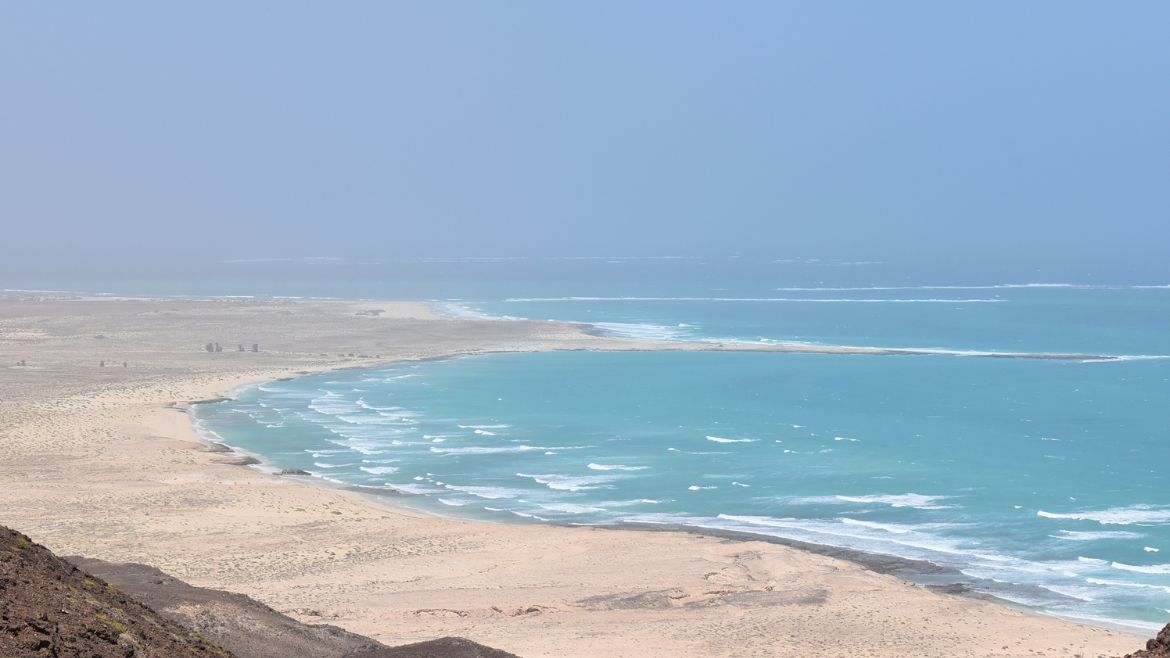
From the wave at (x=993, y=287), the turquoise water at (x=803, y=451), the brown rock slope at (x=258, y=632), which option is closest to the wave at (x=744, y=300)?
the wave at (x=993, y=287)

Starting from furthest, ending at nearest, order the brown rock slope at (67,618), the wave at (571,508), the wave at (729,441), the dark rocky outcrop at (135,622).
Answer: the wave at (729,441), the wave at (571,508), the dark rocky outcrop at (135,622), the brown rock slope at (67,618)

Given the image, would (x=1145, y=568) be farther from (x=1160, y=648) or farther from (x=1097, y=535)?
(x=1160, y=648)

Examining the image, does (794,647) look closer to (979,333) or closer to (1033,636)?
(1033,636)

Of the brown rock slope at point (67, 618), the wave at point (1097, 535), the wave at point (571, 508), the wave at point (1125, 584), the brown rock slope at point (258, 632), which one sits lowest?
the wave at point (571, 508)

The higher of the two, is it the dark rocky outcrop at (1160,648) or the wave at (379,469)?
the dark rocky outcrop at (1160,648)

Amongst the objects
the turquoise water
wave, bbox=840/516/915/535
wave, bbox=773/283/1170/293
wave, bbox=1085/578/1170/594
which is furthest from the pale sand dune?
wave, bbox=773/283/1170/293

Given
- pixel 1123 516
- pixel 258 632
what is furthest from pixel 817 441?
pixel 258 632

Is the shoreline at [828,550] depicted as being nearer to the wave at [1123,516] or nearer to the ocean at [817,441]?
the ocean at [817,441]
